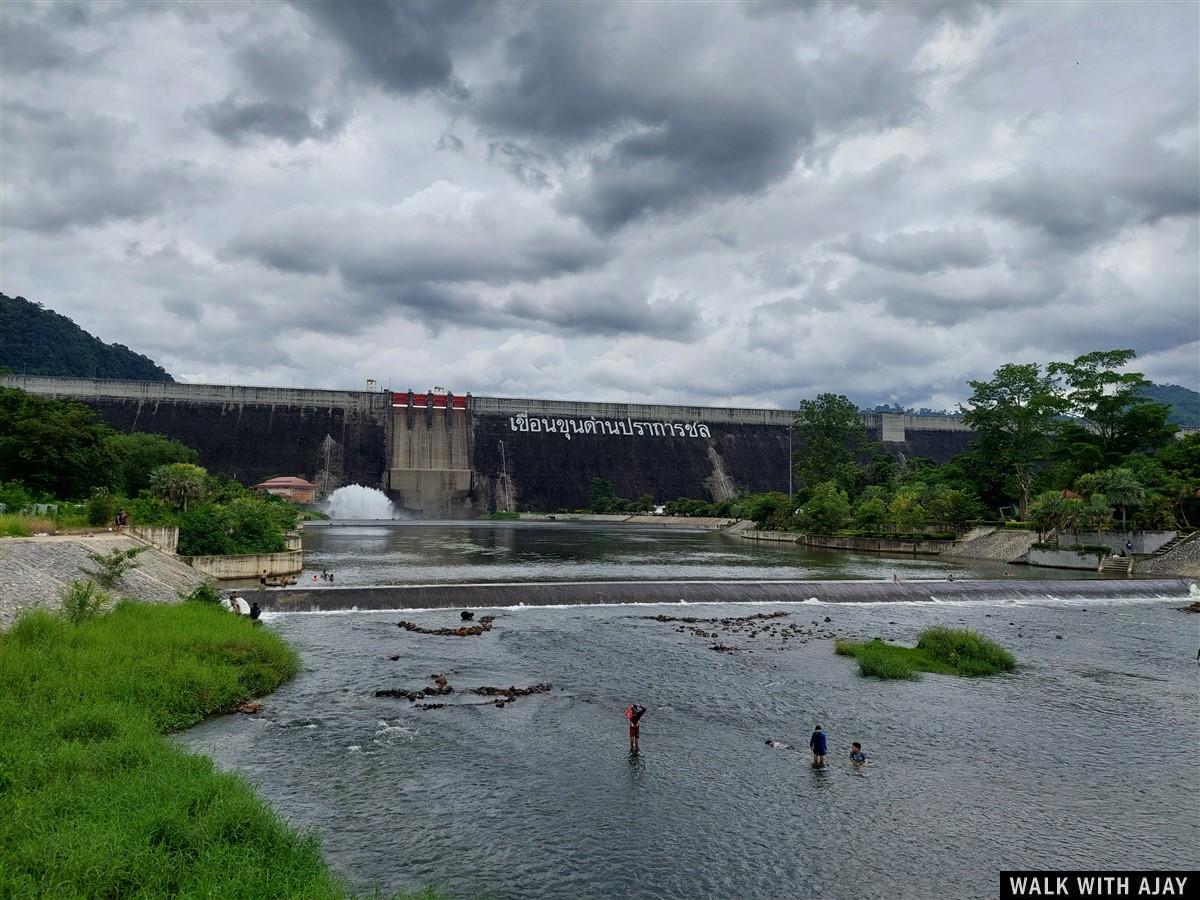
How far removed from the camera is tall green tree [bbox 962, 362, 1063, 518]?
72.5 m

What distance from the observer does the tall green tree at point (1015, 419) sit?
7250 cm

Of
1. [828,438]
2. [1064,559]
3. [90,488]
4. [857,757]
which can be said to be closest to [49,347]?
[90,488]

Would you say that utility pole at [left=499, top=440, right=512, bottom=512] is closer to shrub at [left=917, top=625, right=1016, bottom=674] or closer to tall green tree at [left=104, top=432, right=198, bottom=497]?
tall green tree at [left=104, top=432, right=198, bottom=497]

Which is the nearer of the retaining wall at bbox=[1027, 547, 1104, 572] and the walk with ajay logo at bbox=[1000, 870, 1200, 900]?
the walk with ajay logo at bbox=[1000, 870, 1200, 900]

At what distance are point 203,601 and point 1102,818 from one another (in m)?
27.1

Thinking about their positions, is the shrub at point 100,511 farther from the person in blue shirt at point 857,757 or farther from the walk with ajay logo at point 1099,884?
the walk with ajay logo at point 1099,884

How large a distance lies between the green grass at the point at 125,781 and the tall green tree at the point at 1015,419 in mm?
69892

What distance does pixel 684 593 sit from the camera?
3791 centimetres

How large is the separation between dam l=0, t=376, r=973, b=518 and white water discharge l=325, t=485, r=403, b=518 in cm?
266

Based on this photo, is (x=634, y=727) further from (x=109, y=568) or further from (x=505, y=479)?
(x=505, y=479)

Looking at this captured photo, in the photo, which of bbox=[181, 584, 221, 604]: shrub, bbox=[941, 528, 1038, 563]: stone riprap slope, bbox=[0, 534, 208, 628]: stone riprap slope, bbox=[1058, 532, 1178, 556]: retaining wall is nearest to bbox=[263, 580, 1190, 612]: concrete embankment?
bbox=[181, 584, 221, 604]: shrub

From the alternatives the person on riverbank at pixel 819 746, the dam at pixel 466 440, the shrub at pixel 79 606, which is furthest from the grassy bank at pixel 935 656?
the dam at pixel 466 440

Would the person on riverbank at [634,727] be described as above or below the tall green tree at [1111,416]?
below

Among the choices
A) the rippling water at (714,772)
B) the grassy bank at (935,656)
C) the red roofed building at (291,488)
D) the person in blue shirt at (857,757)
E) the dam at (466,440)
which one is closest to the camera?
the rippling water at (714,772)
